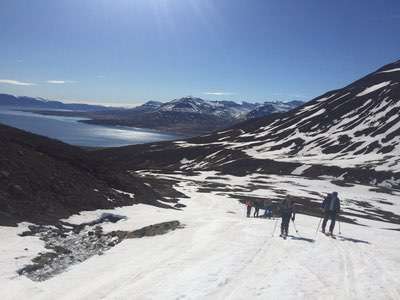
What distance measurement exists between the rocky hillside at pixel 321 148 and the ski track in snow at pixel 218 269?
75.9 meters

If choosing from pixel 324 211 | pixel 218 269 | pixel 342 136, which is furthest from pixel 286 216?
pixel 342 136

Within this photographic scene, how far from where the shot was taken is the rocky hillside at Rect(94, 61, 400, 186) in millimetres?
112438

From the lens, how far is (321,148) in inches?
5561

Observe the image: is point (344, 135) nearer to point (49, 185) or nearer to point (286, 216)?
point (49, 185)

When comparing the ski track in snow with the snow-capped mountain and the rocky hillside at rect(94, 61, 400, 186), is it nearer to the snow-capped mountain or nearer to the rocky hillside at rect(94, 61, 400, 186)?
the rocky hillside at rect(94, 61, 400, 186)

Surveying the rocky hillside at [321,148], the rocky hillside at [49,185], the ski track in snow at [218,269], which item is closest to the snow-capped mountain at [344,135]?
the rocky hillside at [321,148]

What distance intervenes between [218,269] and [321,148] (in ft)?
430

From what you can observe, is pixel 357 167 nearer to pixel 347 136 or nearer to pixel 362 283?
pixel 347 136

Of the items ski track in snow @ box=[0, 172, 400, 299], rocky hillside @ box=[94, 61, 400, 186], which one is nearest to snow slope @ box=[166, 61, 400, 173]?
rocky hillside @ box=[94, 61, 400, 186]

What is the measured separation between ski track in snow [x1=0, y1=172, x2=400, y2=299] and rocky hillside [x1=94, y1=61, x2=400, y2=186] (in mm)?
Result: 75856

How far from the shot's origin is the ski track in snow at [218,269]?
14.3 m

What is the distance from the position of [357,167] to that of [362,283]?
327 feet

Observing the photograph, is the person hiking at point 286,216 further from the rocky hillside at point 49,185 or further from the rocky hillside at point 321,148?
the rocky hillside at point 321,148

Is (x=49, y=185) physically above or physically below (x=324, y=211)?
below
